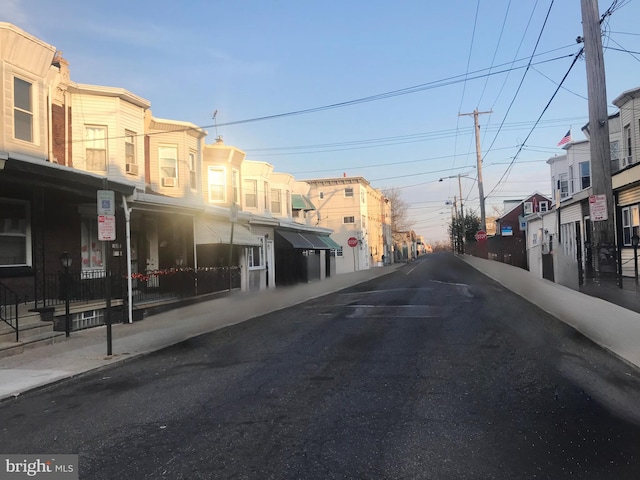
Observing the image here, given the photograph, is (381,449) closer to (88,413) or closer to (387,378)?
(387,378)

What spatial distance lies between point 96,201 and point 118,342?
508 centimetres

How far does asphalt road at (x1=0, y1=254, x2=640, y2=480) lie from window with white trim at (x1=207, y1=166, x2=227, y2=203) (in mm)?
14653

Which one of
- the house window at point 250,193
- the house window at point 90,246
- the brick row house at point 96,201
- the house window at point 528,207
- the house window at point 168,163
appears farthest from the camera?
the house window at point 528,207

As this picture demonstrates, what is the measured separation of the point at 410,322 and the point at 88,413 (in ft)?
24.2

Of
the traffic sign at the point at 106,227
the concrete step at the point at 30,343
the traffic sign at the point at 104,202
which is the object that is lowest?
the concrete step at the point at 30,343

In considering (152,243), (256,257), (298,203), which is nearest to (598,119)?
(152,243)

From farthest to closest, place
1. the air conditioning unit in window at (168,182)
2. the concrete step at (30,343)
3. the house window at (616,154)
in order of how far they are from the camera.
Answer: the house window at (616,154) → the air conditioning unit in window at (168,182) → the concrete step at (30,343)

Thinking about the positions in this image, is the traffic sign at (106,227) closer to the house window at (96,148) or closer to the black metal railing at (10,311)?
the black metal railing at (10,311)

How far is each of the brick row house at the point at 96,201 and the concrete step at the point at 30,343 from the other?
753 millimetres

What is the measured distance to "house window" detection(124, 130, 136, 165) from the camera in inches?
667

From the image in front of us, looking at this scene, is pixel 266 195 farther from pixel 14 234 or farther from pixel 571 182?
pixel 571 182

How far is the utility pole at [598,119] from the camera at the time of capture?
34.1 feet

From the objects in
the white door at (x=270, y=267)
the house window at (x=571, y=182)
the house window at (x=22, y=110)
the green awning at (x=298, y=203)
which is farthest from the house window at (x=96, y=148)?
the house window at (x=571, y=182)

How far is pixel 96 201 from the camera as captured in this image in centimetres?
1377
